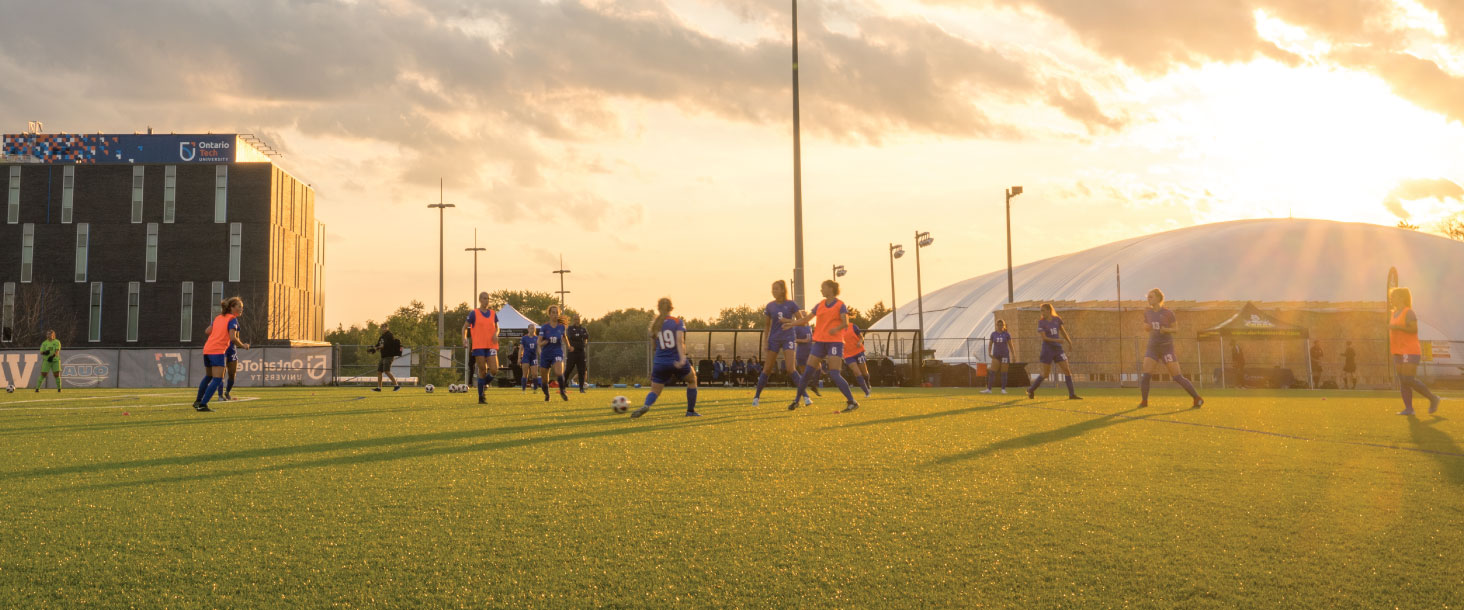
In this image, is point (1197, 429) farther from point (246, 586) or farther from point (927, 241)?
point (927, 241)

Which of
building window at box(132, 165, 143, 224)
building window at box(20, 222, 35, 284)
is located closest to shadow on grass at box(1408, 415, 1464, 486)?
building window at box(132, 165, 143, 224)

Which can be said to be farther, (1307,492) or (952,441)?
(952,441)

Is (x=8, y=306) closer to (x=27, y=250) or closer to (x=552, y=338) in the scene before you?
(x=27, y=250)

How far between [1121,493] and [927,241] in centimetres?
4528

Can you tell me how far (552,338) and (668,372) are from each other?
734cm

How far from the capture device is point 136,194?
67.4 m

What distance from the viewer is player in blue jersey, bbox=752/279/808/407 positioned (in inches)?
559

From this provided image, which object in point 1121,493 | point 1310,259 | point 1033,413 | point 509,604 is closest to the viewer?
point 509,604

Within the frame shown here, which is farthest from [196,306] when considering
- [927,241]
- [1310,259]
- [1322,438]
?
[1310,259]

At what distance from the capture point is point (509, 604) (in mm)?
3266

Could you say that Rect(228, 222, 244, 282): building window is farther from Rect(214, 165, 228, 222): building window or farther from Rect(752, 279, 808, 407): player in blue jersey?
Rect(752, 279, 808, 407): player in blue jersey

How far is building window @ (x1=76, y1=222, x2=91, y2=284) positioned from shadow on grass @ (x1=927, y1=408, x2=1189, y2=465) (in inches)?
2898

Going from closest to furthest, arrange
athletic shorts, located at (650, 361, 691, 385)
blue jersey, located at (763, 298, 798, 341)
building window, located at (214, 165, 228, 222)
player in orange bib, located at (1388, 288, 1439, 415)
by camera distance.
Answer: athletic shorts, located at (650, 361, 691, 385)
player in orange bib, located at (1388, 288, 1439, 415)
blue jersey, located at (763, 298, 798, 341)
building window, located at (214, 165, 228, 222)

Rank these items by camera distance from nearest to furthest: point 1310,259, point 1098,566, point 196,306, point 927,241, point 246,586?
point 246,586
point 1098,566
point 927,241
point 196,306
point 1310,259
